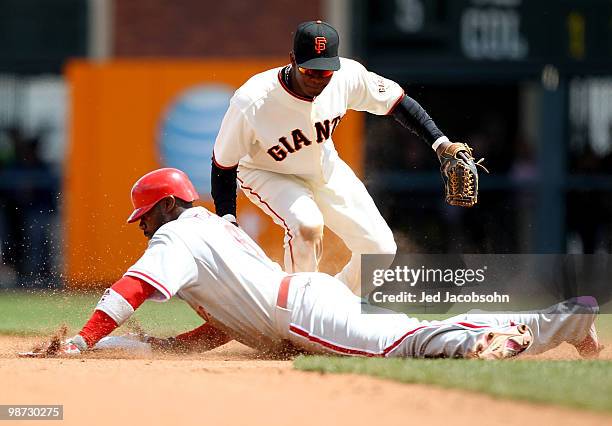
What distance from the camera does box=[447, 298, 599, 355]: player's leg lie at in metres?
6.07

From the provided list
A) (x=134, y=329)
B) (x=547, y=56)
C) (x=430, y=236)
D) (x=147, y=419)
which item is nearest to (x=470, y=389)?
(x=147, y=419)

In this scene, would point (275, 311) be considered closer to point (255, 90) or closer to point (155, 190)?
point (155, 190)

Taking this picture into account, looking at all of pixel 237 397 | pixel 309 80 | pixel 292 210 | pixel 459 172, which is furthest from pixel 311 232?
pixel 237 397

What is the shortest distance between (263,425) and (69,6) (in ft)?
38.4

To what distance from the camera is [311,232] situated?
7.05 meters

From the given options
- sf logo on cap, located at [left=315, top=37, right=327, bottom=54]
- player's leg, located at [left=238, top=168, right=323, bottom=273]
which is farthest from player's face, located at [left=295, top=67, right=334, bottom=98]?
player's leg, located at [left=238, top=168, right=323, bottom=273]

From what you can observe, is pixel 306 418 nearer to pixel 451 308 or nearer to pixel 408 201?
pixel 451 308

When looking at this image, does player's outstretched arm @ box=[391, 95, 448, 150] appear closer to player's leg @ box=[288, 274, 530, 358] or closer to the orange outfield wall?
player's leg @ box=[288, 274, 530, 358]

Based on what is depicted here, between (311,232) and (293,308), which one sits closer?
(293,308)

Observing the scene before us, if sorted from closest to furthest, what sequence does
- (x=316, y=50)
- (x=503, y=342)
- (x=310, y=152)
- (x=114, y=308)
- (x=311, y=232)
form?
1. (x=114, y=308)
2. (x=503, y=342)
3. (x=316, y=50)
4. (x=311, y=232)
5. (x=310, y=152)

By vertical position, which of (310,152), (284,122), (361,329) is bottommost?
(361,329)

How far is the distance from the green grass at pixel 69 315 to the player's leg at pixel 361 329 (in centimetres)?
156

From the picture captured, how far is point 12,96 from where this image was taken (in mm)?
15680

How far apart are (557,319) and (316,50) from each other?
78.3 inches
